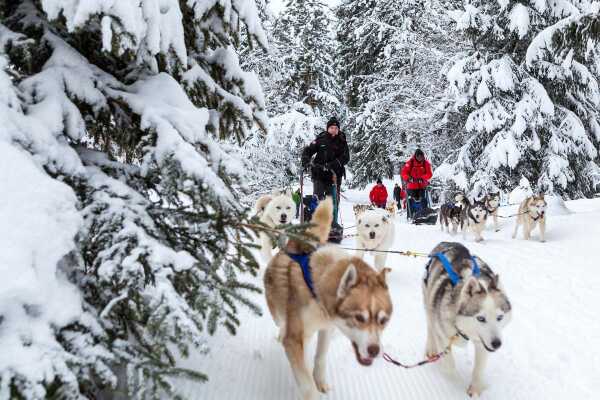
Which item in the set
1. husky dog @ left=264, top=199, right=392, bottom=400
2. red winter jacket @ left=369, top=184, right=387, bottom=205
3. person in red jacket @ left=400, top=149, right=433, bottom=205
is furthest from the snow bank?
red winter jacket @ left=369, top=184, right=387, bottom=205

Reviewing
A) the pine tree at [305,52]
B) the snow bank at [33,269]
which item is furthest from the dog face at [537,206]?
the pine tree at [305,52]

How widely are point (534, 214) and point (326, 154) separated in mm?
5343

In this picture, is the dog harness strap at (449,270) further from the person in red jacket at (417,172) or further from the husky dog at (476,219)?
the person in red jacket at (417,172)

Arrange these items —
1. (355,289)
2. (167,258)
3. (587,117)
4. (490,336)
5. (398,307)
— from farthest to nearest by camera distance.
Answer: (587,117)
(398,307)
(490,336)
(355,289)
(167,258)

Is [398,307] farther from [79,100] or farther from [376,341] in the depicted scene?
[79,100]

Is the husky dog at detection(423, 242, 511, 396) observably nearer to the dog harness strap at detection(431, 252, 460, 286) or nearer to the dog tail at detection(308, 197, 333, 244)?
the dog harness strap at detection(431, 252, 460, 286)

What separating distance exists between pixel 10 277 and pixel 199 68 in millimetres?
1940

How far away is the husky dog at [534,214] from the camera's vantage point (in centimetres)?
975

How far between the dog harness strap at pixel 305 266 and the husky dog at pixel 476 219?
8532mm

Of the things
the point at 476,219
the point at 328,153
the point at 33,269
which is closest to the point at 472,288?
the point at 33,269

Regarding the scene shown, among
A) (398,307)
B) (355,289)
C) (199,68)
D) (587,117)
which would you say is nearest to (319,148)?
(398,307)

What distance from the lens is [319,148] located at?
27.2ft

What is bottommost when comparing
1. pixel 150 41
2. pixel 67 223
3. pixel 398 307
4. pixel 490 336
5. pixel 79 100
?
pixel 398 307

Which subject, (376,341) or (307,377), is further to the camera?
(307,377)
